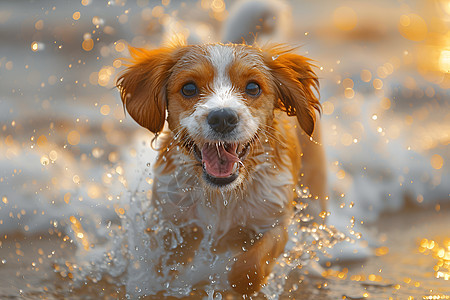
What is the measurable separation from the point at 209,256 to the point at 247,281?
1.56 ft

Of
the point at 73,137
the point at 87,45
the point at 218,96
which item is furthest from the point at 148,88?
the point at 87,45

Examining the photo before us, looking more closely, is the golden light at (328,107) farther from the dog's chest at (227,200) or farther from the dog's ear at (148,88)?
the dog's ear at (148,88)

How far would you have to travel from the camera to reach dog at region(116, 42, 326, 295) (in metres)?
2.96

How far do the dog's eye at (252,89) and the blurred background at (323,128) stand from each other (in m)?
0.52

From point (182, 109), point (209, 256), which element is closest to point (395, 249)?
point (209, 256)

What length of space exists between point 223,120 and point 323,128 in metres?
3.33

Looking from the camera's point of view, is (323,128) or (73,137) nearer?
(73,137)

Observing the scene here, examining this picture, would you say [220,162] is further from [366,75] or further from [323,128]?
[366,75]

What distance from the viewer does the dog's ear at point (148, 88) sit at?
3.16 m

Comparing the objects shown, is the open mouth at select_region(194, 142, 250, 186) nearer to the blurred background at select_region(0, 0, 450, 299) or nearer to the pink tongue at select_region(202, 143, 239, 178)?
the pink tongue at select_region(202, 143, 239, 178)

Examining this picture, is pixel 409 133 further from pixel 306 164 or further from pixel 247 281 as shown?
pixel 247 281

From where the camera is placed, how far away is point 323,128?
592 cm

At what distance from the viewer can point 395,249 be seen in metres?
4.18

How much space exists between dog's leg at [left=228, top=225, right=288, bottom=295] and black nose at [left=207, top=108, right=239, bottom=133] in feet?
2.27
